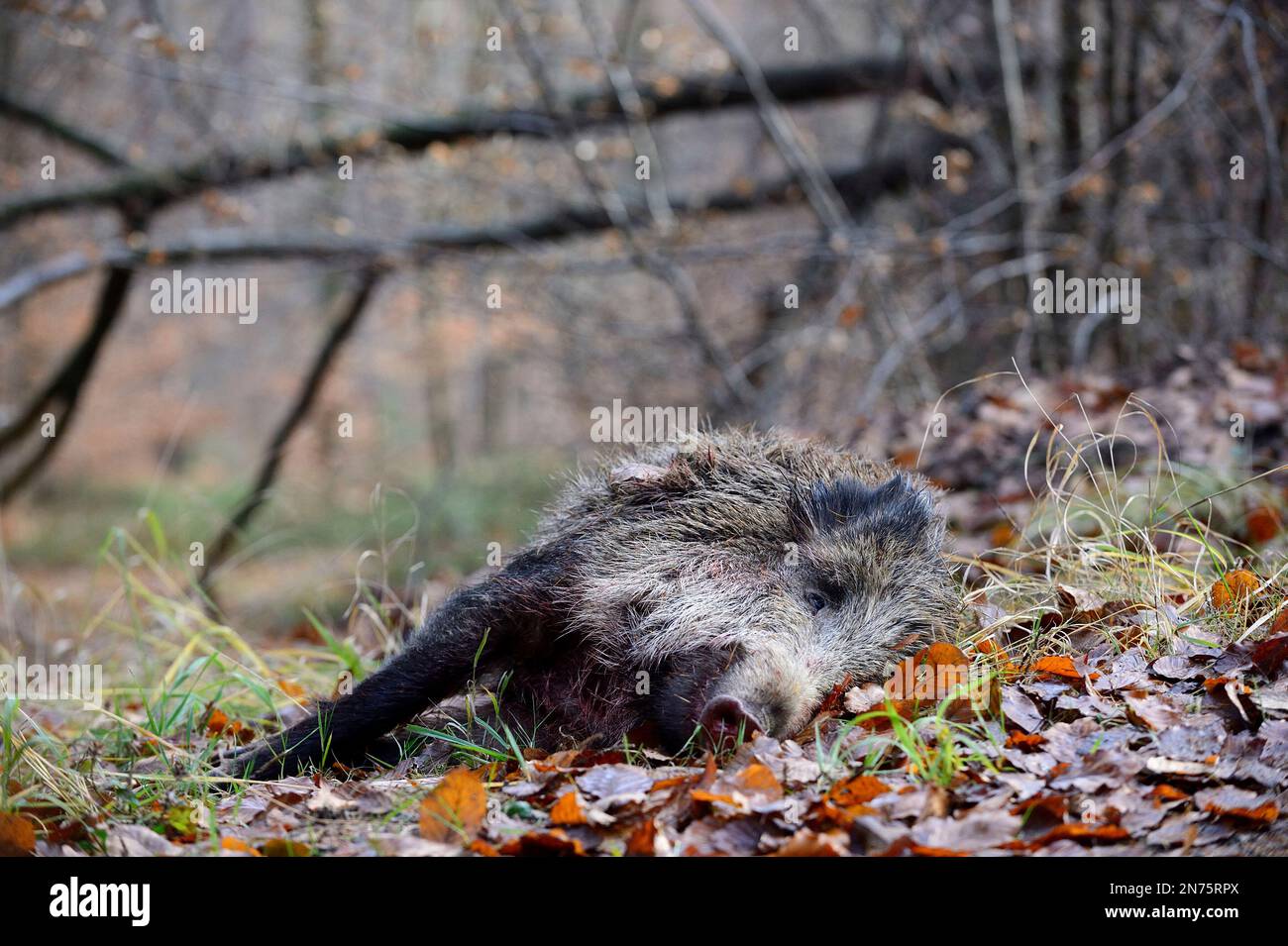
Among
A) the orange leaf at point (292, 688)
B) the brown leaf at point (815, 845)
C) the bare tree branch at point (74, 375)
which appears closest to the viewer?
the brown leaf at point (815, 845)

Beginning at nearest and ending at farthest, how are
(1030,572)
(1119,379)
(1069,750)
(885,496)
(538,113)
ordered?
(1069,750)
(885,496)
(1030,572)
(1119,379)
(538,113)

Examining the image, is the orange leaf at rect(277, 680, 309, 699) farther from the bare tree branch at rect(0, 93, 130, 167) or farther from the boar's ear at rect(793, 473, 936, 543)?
the bare tree branch at rect(0, 93, 130, 167)

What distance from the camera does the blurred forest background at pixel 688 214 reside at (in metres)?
8.67

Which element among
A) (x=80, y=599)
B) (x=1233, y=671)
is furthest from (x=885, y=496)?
(x=80, y=599)

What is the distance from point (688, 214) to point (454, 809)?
9326 mm

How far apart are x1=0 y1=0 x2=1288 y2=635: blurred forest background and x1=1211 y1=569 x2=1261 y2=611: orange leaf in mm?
2202

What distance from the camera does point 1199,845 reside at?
2.82 meters

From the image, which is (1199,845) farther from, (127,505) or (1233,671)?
(127,505)

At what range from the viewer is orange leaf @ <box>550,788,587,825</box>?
308cm

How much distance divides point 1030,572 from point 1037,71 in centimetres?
759

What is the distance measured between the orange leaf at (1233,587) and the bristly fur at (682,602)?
0.98 meters

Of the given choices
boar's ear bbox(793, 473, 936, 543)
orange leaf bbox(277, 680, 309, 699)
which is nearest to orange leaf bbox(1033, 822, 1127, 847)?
boar's ear bbox(793, 473, 936, 543)

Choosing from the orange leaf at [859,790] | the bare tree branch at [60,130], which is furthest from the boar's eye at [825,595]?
the bare tree branch at [60,130]

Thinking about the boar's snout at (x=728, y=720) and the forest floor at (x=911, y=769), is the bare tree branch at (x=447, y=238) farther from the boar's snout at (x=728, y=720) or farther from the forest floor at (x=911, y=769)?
the boar's snout at (x=728, y=720)
